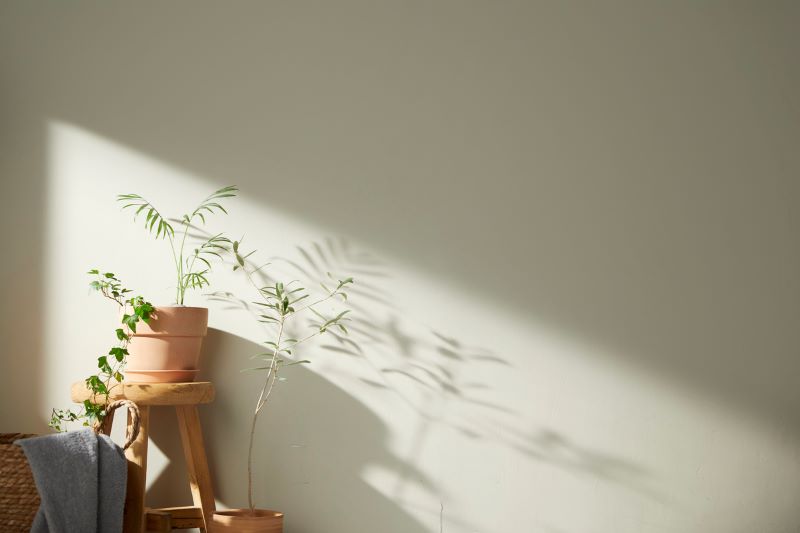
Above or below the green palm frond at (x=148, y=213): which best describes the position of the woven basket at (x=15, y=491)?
below

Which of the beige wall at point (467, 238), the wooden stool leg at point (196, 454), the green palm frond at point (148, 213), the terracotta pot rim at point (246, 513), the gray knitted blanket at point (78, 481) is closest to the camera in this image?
the gray knitted blanket at point (78, 481)

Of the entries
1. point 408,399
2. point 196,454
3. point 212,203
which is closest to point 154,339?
point 196,454

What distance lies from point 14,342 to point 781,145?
2443 mm

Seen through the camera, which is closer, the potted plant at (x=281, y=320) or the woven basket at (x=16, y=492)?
the woven basket at (x=16, y=492)

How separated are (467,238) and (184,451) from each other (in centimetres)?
108

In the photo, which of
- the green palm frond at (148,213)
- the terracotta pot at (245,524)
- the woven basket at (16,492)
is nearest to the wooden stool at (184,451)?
the terracotta pot at (245,524)

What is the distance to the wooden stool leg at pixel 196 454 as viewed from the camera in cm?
227

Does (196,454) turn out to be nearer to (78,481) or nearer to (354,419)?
(78,481)

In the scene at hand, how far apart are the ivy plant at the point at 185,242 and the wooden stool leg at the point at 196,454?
350mm

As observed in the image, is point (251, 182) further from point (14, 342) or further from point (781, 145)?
point (781, 145)

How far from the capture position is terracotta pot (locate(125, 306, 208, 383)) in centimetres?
223

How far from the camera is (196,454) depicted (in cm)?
227

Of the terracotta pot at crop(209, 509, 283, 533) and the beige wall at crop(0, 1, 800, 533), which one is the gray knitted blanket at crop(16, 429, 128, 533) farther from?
the beige wall at crop(0, 1, 800, 533)

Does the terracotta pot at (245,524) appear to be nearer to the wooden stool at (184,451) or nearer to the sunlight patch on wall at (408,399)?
the wooden stool at (184,451)
